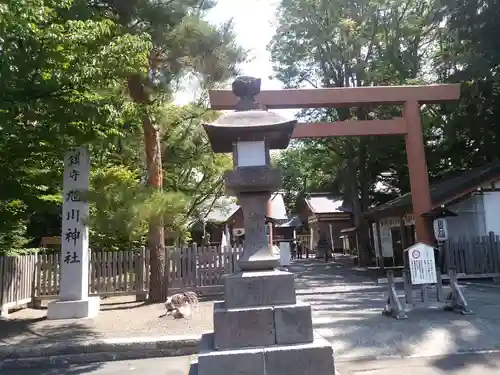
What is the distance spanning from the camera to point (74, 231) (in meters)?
10.7

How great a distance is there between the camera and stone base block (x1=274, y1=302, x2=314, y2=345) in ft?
17.2

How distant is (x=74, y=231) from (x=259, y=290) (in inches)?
266

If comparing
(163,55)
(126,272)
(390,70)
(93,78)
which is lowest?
(126,272)

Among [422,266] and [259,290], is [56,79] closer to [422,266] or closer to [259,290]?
[259,290]

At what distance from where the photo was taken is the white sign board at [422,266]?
8.98 meters

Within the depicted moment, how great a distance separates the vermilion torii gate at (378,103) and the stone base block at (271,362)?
909 centimetres

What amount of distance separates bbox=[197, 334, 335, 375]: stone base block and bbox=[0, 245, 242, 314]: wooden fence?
309 inches

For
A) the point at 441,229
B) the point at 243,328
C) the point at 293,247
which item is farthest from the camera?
the point at 293,247

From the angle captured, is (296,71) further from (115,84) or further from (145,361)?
(145,361)

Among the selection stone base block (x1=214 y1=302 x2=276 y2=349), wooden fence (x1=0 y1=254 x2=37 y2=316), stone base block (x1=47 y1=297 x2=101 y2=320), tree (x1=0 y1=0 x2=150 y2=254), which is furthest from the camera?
wooden fence (x1=0 y1=254 x2=37 y2=316)

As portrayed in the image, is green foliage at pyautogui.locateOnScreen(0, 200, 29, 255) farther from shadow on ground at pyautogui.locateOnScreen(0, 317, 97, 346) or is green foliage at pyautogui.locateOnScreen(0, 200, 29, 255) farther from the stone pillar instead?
the stone pillar

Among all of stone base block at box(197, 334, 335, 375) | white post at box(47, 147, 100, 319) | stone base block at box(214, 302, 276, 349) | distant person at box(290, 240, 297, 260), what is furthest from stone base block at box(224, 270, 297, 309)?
distant person at box(290, 240, 297, 260)

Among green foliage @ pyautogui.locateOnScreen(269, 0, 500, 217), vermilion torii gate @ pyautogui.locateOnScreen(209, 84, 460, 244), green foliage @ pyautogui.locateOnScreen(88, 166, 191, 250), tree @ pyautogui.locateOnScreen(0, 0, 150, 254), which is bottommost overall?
green foliage @ pyautogui.locateOnScreen(88, 166, 191, 250)

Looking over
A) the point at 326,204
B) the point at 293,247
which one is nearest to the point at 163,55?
the point at 326,204
